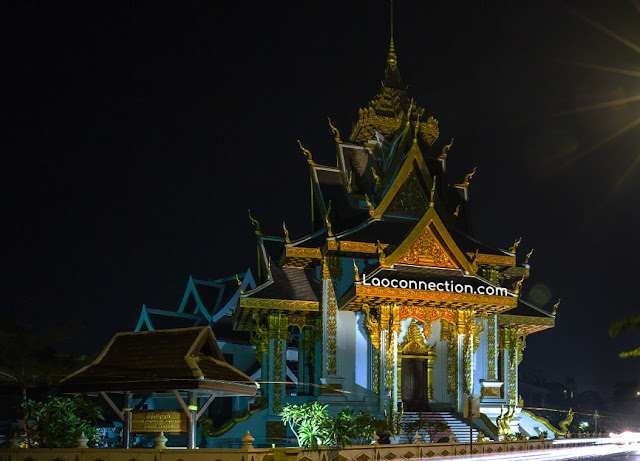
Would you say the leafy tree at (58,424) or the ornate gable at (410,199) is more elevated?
the ornate gable at (410,199)

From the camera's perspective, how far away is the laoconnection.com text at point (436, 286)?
23.6 meters

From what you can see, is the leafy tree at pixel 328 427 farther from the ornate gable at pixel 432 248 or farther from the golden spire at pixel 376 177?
the golden spire at pixel 376 177

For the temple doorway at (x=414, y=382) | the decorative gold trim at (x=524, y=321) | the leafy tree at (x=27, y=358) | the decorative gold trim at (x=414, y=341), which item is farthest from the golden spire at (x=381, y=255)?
the leafy tree at (x=27, y=358)

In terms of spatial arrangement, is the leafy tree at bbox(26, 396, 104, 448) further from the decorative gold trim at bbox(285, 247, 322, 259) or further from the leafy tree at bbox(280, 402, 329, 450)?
the decorative gold trim at bbox(285, 247, 322, 259)

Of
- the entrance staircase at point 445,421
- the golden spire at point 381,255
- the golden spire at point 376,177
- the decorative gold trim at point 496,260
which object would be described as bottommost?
the entrance staircase at point 445,421

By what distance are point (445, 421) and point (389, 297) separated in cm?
481

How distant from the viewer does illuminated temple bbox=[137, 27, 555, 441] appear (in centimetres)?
2472

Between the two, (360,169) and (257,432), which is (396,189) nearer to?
(360,169)

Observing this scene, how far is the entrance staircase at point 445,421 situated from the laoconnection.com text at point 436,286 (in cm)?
434

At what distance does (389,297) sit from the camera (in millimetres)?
23719

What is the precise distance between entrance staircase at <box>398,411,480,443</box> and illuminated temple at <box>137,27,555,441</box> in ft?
1.35

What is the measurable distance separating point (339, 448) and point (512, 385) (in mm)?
14819

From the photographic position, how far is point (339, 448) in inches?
658

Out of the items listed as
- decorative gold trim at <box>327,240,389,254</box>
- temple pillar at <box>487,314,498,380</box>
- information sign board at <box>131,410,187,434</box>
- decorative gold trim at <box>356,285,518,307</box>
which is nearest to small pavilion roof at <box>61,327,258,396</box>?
information sign board at <box>131,410,187,434</box>
